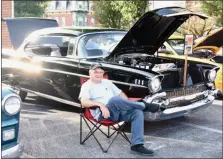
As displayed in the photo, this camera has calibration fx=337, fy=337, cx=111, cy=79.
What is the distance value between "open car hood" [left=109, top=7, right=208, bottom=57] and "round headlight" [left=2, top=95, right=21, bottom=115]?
5.72 feet

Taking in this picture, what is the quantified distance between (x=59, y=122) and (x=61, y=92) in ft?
1.54

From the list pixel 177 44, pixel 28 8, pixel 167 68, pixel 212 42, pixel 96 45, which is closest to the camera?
pixel 167 68

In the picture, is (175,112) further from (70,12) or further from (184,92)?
(70,12)

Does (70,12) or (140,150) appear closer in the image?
(140,150)

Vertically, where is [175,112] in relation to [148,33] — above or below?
below

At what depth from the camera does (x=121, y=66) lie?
412 centimetres

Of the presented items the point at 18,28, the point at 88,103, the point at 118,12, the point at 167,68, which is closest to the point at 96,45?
the point at 167,68

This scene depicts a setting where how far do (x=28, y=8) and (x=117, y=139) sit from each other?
17.7 m

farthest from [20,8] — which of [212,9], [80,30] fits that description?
[80,30]

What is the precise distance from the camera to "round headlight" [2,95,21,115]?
282 cm

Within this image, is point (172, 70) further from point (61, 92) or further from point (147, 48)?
point (61, 92)

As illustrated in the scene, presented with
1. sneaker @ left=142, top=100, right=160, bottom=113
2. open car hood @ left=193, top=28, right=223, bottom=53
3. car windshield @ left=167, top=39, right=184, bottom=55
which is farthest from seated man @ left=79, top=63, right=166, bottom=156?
car windshield @ left=167, top=39, right=184, bottom=55

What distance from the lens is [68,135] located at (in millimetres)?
4320

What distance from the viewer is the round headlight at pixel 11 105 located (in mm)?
2815
